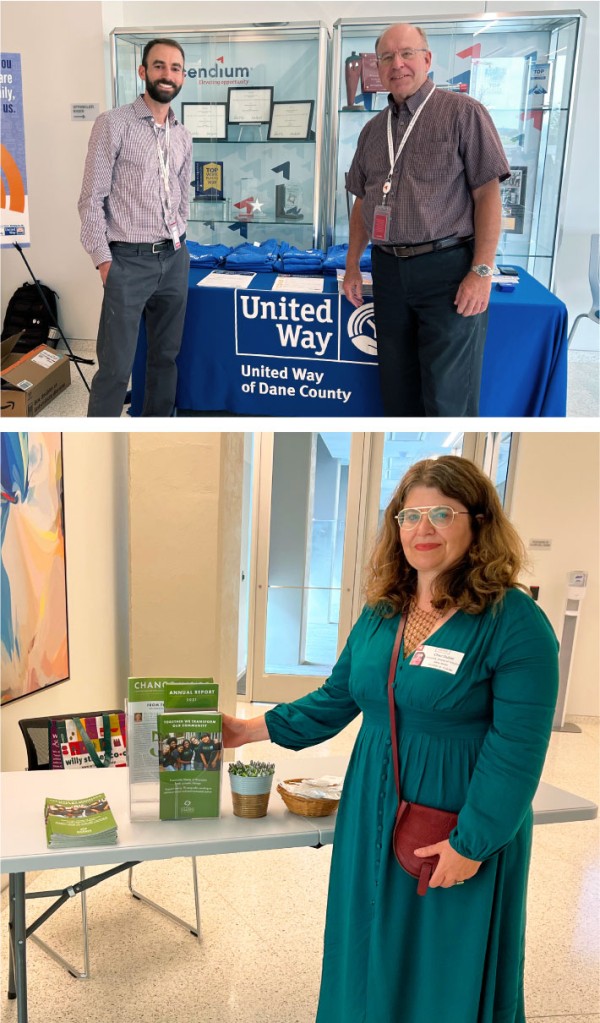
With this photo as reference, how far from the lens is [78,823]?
180 centimetres

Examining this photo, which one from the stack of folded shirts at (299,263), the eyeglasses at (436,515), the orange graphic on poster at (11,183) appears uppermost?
the orange graphic on poster at (11,183)

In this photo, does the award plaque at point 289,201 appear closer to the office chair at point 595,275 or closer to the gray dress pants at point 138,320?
the gray dress pants at point 138,320

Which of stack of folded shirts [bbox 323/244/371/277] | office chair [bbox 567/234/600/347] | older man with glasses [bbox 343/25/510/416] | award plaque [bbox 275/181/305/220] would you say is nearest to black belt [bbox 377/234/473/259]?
older man with glasses [bbox 343/25/510/416]

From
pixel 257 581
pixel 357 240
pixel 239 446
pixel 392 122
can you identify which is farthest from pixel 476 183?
pixel 257 581

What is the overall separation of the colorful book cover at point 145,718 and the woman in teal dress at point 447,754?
1.40ft

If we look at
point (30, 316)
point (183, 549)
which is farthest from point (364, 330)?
point (30, 316)

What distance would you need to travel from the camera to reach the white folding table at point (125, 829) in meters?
1.76

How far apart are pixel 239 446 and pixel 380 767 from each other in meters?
2.50

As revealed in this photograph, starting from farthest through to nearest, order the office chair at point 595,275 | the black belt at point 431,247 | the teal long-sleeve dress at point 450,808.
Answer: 1. the office chair at point 595,275
2. the black belt at point 431,247
3. the teal long-sleeve dress at point 450,808

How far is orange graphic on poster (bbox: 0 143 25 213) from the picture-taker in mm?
3180

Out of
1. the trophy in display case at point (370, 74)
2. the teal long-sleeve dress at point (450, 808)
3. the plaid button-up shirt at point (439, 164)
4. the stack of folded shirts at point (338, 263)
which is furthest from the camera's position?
the trophy in display case at point (370, 74)

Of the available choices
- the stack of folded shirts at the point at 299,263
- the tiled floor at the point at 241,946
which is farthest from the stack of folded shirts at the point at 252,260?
the tiled floor at the point at 241,946

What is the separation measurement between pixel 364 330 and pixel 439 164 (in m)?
0.76

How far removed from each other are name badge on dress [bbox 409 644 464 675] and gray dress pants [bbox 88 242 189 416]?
194 centimetres
